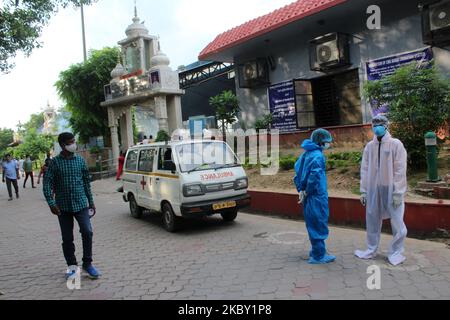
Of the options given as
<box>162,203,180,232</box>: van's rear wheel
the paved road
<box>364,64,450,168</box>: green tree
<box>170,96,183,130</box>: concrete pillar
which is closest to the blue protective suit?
the paved road

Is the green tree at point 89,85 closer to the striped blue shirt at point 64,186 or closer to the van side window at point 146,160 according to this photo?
the van side window at point 146,160

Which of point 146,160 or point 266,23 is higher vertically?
point 266,23

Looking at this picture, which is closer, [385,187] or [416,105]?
[385,187]

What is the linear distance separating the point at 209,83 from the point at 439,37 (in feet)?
52.8

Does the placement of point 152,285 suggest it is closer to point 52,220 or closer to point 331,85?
point 52,220

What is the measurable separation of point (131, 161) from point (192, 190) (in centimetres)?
293

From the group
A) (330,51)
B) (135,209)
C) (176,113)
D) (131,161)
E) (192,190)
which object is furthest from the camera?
(176,113)

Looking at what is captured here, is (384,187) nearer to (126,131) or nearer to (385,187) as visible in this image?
(385,187)

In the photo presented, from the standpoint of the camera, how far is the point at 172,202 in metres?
7.55

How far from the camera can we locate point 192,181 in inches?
288

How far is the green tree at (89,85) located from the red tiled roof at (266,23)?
8.41 m

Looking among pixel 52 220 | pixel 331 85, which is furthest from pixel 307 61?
pixel 52 220
